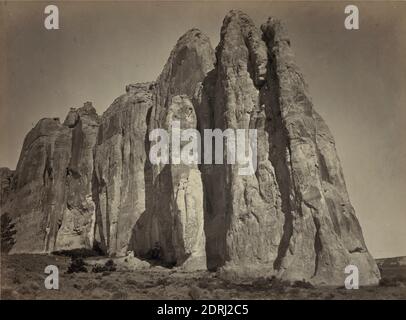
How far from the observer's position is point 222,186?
4291cm

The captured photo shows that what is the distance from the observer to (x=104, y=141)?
212ft

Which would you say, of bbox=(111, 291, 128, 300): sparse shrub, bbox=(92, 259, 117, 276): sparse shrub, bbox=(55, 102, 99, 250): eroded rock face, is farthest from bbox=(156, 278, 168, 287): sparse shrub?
bbox=(55, 102, 99, 250): eroded rock face

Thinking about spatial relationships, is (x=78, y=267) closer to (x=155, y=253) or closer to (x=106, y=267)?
(x=106, y=267)

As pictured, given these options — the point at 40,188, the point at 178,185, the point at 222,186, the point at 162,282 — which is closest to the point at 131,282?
the point at 162,282

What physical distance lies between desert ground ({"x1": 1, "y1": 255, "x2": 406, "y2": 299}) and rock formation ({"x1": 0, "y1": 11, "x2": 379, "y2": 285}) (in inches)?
68.7

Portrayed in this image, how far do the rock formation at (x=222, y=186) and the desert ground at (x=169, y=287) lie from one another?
1744mm

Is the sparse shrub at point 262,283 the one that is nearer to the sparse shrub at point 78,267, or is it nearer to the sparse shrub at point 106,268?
the sparse shrub at point 106,268

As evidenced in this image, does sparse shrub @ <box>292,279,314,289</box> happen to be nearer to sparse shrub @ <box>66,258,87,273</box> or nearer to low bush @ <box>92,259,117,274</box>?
low bush @ <box>92,259,117,274</box>

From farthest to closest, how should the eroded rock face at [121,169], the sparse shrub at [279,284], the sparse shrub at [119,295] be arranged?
1. the eroded rock face at [121,169]
2. the sparse shrub at [279,284]
3. the sparse shrub at [119,295]

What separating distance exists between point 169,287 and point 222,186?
35.8ft

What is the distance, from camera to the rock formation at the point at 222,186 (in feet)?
118

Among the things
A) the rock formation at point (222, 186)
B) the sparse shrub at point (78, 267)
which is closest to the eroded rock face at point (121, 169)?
the rock formation at point (222, 186)
